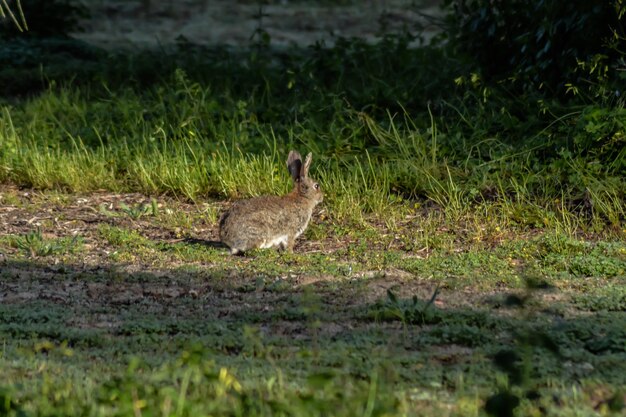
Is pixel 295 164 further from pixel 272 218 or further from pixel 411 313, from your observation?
pixel 411 313

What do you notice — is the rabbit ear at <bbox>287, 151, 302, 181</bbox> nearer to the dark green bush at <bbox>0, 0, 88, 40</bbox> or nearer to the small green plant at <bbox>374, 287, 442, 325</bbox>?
the small green plant at <bbox>374, 287, 442, 325</bbox>

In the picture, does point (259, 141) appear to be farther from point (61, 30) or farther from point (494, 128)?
point (61, 30)

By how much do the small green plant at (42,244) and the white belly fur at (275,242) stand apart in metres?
1.35

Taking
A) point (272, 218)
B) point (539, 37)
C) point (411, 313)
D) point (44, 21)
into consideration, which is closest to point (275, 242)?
point (272, 218)

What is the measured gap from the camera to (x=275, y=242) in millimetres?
8844

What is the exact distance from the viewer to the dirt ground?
753 inches

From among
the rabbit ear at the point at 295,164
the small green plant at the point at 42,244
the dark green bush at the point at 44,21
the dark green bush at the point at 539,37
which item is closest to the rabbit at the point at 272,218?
the rabbit ear at the point at 295,164

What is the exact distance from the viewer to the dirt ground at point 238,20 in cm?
1912

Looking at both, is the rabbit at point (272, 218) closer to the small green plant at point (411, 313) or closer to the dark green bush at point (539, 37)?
the small green plant at point (411, 313)

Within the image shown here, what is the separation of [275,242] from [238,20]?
42.2ft

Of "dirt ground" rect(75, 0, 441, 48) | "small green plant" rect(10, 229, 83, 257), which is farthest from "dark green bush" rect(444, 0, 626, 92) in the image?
"dirt ground" rect(75, 0, 441, 48)

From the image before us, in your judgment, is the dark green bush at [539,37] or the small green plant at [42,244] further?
the dark green bush at [539,37]

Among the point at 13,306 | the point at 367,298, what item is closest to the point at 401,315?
the point at 367,298

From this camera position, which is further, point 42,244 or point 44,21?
point 44,21
